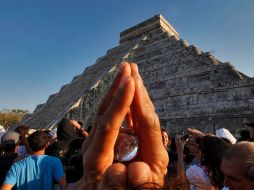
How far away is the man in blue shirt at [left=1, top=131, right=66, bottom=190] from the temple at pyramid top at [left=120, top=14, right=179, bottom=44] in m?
23.6

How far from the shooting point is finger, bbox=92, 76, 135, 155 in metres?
0.83

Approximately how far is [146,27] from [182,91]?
570 inches

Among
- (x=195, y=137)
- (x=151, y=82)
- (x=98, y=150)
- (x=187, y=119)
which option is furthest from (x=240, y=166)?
(x=151, y=82)

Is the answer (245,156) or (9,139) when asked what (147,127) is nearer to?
(245,156)

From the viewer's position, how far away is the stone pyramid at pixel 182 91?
38.4ft

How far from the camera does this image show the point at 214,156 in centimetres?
273

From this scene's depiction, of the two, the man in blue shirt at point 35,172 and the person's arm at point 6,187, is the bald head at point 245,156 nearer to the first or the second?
the man in blue shirt at point 35,172

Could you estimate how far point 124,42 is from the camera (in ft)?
97.0

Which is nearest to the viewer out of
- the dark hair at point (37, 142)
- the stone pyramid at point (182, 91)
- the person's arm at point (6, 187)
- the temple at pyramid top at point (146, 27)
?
the person's arm at point (6, 187)

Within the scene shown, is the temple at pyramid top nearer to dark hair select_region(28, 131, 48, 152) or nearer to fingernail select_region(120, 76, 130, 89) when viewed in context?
dark hair select_region(28, 131, 48, 152)

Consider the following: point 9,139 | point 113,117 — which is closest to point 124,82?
point 113,117

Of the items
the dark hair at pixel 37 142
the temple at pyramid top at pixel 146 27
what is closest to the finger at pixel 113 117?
the dark hair at pixel 37 142

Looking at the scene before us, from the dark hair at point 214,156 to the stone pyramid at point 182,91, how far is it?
28.7ft

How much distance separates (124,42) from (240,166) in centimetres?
2866
